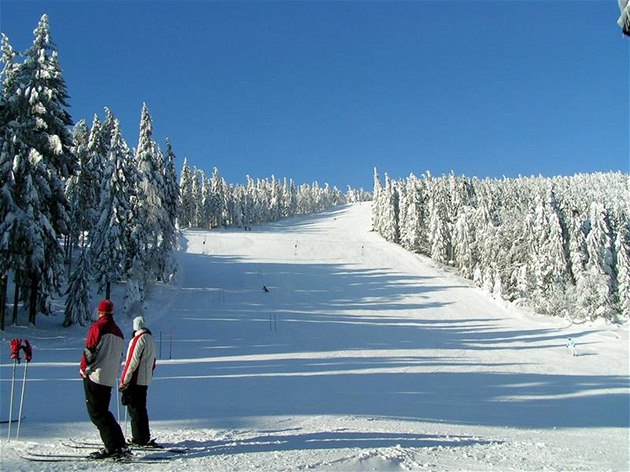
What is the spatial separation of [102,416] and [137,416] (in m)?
0.56

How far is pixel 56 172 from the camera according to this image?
26.0 m

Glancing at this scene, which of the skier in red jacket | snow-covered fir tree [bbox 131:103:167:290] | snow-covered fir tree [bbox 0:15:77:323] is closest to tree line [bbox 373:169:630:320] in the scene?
snow-covered fir tree [bbox 131:103:167:290]

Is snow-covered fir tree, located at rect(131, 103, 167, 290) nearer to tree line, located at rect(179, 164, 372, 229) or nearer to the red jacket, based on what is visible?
the red jacket

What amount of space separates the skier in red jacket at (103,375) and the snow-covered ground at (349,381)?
1.51ft

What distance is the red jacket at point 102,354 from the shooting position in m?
6.46

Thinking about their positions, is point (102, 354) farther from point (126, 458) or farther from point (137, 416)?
point (126, 458)

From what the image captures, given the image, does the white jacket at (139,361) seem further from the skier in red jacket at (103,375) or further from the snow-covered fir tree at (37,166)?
the snow-covered fir tree at (37,166)

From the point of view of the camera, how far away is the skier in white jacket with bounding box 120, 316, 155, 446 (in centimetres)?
683

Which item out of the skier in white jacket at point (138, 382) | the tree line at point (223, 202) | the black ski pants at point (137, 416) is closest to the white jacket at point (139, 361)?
the skier in white jacket at point (138, 382)

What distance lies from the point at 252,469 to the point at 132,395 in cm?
217

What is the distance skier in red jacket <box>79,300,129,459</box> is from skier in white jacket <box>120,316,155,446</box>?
10.1 inches

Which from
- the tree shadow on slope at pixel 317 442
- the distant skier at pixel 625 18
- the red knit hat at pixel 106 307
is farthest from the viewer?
the tree shadow on slope at pixel 317 442

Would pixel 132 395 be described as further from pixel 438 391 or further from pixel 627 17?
pixel 438 391

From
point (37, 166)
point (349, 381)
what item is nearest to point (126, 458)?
point (349, 381)
